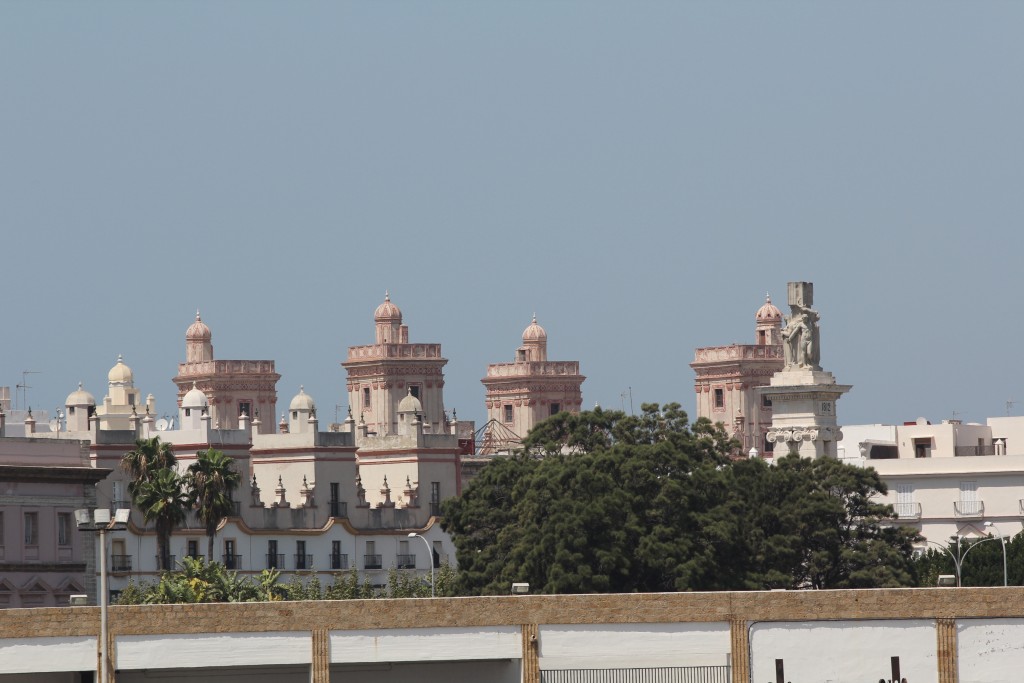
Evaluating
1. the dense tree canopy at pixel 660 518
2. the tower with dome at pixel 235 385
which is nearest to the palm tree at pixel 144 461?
the dense tree canopy at pixel 660 518

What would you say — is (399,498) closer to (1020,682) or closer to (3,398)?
(3,398)

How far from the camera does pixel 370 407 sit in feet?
630

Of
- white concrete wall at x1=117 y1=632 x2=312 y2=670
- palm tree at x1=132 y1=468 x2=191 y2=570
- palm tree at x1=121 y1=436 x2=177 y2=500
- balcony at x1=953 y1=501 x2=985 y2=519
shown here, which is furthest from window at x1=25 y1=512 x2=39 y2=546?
balcony at x1=953 y1=501 x2=985 y2=519

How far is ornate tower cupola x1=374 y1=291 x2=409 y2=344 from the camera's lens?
19488 centimetres

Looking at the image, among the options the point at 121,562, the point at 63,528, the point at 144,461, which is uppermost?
the point at 144,461

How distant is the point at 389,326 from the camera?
641 ft

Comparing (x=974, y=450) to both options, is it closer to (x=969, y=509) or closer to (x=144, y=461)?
(x=969, y=509)

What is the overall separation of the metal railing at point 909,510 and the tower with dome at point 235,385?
A: 64.2 metres

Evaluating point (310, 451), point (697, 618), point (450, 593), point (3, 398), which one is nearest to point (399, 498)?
point (310, 451)

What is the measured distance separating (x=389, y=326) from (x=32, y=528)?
107m

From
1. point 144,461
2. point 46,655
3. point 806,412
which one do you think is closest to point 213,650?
point 46,655

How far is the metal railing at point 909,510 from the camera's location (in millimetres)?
130500

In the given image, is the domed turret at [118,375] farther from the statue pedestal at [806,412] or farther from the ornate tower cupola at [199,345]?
the statue pedestal at [806,412]

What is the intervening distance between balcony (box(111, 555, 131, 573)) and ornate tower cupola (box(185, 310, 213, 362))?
273 ft
